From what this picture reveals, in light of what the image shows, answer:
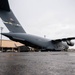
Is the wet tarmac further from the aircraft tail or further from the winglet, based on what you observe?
the aircraft tail

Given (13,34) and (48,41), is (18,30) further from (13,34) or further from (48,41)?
(48,41)

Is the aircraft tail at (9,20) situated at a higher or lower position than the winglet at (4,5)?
lower

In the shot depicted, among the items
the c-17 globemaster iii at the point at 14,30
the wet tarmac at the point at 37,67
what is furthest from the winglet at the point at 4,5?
the wet tarmac at the point at 37,67

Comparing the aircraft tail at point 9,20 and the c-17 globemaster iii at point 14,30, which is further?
the aircraft tail at point 9,20

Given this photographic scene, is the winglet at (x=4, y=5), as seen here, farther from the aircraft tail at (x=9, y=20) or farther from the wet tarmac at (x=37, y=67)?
the wet tarmac at (x=37, y=67)

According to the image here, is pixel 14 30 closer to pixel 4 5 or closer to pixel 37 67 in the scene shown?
pixel 4 5

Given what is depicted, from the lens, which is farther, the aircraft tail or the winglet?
the aircraft tail

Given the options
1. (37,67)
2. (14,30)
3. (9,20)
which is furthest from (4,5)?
(37,67)

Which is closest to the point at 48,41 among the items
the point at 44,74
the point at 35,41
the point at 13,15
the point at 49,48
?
the point at 49,48

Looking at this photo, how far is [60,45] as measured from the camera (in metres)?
43.1

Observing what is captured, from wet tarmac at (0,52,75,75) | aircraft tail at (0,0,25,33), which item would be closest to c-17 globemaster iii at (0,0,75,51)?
aircraft tail at (0,0,25,33)

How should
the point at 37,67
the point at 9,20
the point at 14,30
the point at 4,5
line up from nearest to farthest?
the point at 37,67, the point at 4,5, the point at 14,30, the point at 9,20

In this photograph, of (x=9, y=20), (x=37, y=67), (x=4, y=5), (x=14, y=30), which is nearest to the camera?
(x=37, y=67)

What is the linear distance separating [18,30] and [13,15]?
8.23 ft
